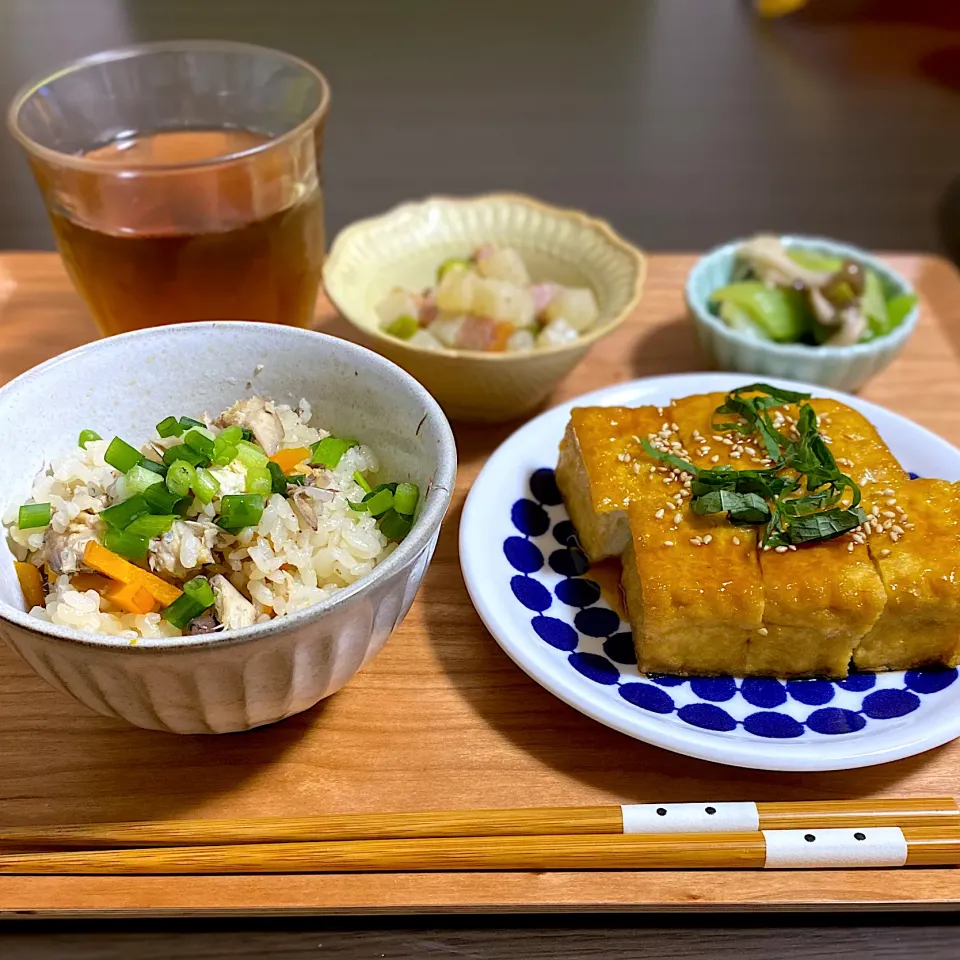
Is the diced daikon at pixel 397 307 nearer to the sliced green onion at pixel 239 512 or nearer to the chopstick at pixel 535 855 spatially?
the sliced green onion at pixel 239 512

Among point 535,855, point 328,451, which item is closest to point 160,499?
point 328,451

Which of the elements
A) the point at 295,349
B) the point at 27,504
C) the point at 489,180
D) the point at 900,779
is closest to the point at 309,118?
the point at 295,349

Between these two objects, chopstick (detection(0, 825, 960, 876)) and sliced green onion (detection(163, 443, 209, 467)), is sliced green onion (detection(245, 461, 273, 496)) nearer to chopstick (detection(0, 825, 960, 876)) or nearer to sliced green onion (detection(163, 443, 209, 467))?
sliced green onion (detection(163, 443, 209, 467))

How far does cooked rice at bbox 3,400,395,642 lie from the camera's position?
4.11 ft

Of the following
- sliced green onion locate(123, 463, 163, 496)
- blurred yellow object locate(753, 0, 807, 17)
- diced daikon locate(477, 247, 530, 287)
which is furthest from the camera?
blurred yellow object locate(753, 0, 807, 17)

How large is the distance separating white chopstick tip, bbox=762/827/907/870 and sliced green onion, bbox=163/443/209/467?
985 mm

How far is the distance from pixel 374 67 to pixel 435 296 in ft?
14.5

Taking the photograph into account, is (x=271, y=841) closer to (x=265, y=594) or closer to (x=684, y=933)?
(x=265, y=594)

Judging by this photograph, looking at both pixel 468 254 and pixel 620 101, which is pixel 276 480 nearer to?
pixel 468 254

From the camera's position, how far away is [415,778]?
139cm

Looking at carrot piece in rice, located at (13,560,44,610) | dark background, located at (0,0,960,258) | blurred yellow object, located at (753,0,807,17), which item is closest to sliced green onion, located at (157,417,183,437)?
carrot piece in rice, located at (13,560,44,610)

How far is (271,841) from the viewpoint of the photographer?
1.27m

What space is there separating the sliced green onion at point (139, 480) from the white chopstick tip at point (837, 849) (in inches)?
40.4

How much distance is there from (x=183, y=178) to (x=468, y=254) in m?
0.81
